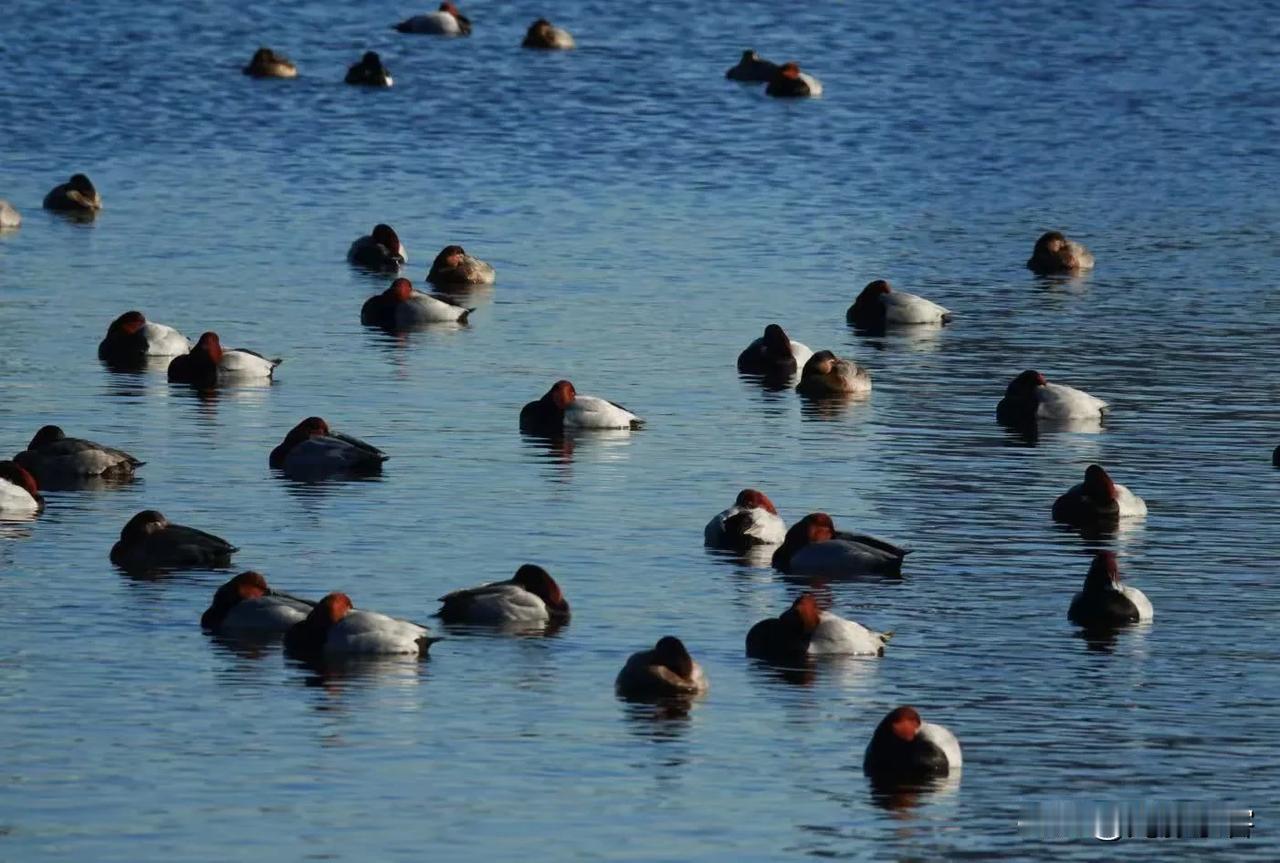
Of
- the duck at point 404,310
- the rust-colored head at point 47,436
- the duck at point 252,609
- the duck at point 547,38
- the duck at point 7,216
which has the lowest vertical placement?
the duck at point 252,609

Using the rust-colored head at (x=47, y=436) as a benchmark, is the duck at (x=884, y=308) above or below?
above

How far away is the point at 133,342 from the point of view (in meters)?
40.5

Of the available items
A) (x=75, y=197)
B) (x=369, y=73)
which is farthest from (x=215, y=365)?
(x=369, y=73)

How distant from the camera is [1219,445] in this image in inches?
1412

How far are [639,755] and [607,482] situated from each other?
10.8 m

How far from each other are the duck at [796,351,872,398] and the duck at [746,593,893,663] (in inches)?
513

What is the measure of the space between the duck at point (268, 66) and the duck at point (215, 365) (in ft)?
120

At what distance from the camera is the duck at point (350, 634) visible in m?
25.6

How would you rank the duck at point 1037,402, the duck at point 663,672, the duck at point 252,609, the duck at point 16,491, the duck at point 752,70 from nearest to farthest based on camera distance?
the duck at point 663,672, the duck at point 252,609, the duck at point 16,491, the duck at point 1037,402, the duck at point 752,70

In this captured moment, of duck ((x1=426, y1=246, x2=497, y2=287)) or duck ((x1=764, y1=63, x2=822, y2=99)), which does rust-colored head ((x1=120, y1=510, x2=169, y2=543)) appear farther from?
duck ((x1=764, y1=63, x2=822, y2=99))

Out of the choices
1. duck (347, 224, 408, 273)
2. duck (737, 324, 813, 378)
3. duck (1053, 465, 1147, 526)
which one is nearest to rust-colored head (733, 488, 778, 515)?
duck (1053, 465, 1147, 526)

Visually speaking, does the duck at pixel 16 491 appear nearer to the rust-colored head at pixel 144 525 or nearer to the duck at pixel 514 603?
the rust-colored head at pixel 144 525

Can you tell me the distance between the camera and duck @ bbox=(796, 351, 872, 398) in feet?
128

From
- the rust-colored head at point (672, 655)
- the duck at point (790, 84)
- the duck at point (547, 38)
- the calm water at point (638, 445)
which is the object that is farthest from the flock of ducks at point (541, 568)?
the duck at point (547, 38)
